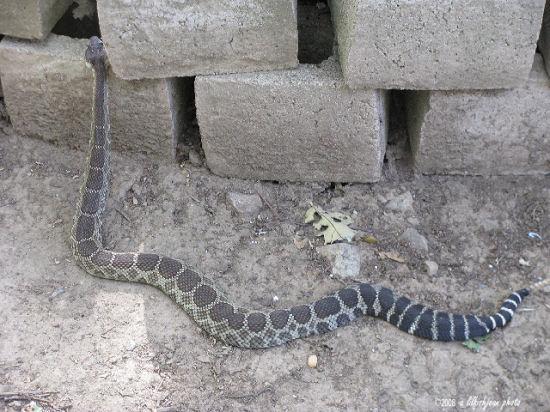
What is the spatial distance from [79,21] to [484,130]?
3.86 m

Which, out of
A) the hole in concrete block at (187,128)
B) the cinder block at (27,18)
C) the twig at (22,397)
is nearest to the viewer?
the twig at (22,397)

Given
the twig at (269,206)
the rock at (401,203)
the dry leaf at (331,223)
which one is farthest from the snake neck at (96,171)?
the rock at (401,203)

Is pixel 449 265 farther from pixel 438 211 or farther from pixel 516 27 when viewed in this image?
pixel 516 27

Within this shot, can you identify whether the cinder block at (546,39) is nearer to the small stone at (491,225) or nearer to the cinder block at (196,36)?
the small stone at (491,225)

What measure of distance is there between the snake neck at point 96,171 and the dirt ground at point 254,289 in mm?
178

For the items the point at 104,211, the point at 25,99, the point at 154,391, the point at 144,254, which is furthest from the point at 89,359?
the point at 25,99

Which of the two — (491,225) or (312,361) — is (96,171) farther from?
(491,225)

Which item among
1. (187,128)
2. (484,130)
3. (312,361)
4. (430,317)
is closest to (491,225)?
(484,130)

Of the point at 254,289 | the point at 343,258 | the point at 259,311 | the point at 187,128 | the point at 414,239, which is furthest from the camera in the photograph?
the point at 187,128

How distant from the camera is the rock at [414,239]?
16.0 feet

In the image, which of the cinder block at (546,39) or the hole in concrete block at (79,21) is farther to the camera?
the hole in concrete block at (79,21)

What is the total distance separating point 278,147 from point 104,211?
1.59 metres

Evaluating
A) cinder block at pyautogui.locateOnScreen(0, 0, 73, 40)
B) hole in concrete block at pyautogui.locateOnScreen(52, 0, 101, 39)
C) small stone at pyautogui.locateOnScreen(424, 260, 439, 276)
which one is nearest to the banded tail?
small stone at pyautogui.locateOnScreen(424, 260, 439, 276)

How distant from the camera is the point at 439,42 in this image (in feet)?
14.3
